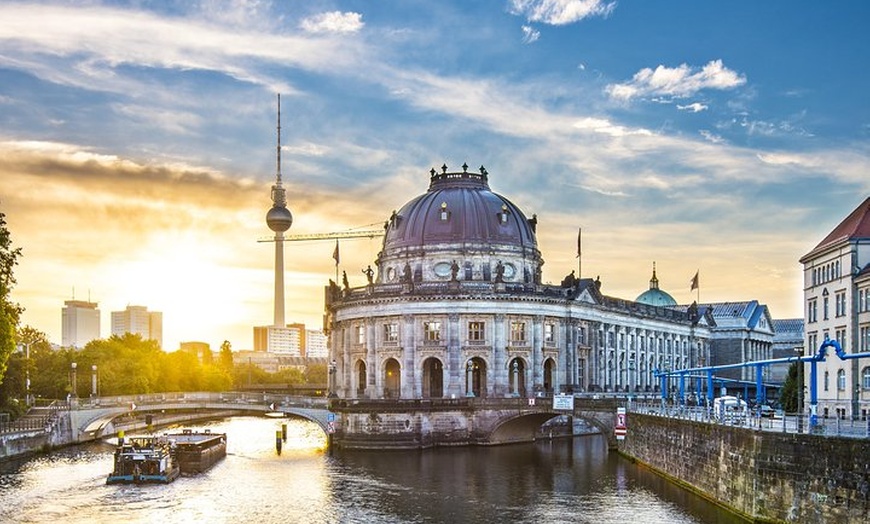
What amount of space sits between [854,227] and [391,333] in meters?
55.8

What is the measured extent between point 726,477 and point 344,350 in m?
74.1

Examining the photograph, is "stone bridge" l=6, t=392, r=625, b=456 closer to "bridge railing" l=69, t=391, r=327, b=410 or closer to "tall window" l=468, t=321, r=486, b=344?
"bridge railing" l=69, t=391, r=327, b=410

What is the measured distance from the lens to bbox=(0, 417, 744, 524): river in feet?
214

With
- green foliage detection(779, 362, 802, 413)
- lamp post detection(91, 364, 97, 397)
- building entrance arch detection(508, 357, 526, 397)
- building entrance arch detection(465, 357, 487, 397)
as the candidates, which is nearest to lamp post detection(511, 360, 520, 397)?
building entrance arch detection(508, 357, 526, 397)

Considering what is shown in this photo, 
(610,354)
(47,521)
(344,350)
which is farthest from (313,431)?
(47,521)

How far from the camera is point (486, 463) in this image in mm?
94875

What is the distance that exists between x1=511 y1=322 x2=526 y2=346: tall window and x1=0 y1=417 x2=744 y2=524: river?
2141 centimetres

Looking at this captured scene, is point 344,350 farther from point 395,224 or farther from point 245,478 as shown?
point 245,478

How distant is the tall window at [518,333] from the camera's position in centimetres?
12431

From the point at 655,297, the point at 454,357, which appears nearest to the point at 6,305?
the point at 454,357

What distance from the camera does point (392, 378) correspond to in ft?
429

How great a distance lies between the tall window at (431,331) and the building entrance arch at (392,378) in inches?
228

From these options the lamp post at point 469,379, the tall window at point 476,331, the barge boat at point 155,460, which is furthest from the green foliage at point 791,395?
the barge boat at point 155,460

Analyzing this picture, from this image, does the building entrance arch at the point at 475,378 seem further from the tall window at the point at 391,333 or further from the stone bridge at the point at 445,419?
the tall window at the point at 391,333
